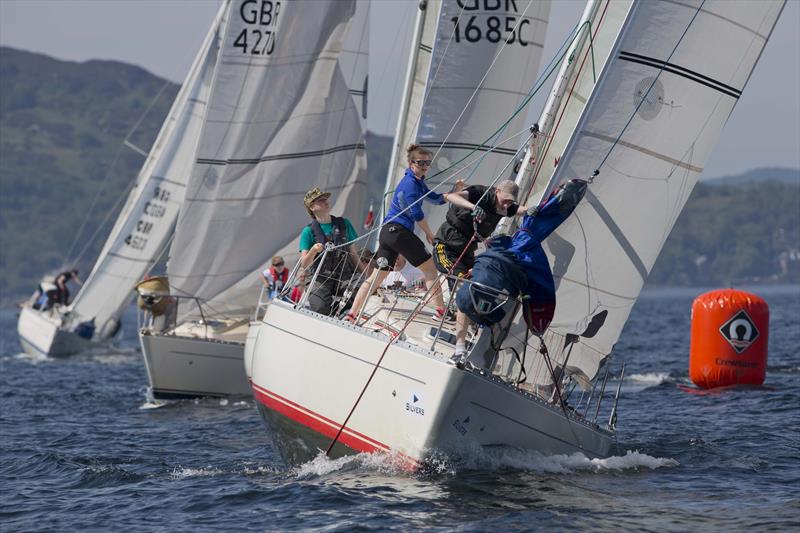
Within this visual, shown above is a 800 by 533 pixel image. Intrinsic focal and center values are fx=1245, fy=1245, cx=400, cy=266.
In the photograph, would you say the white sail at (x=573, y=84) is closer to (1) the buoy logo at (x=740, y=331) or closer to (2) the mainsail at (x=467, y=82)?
(2) the mainsail at (x=467, y=82)

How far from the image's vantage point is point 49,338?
30.4 metres

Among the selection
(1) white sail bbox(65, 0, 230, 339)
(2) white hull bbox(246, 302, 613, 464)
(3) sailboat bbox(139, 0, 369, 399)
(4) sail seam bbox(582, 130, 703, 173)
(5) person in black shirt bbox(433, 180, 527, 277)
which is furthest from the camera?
(1) white sail bbox(65, 0, 230, 339)

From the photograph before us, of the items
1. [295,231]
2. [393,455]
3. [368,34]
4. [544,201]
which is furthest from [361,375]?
[368,34]

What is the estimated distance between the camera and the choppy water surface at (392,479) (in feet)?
28.3

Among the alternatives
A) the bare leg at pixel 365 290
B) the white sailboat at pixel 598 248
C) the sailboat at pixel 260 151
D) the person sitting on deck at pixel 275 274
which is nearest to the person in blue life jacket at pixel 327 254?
the bare leg at pixel 365 290

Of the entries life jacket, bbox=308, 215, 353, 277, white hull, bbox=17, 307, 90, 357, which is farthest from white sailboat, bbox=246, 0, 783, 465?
white hull, bbox=17, 307, 90, 357

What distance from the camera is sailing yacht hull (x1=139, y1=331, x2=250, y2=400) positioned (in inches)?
699

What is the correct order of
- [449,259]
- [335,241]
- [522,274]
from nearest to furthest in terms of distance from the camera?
1. [522,274]
2. [449,259]
3. [335,241]

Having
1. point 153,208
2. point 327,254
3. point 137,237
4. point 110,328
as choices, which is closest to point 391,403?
point 327,254

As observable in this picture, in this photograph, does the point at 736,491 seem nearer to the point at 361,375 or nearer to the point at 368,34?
the point at 361,375

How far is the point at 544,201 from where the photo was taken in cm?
999

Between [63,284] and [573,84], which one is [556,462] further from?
[63,284]

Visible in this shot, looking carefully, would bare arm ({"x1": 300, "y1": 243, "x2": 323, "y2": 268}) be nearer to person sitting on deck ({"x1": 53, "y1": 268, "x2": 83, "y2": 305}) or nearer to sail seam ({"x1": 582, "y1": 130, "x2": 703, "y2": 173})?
sail seam ({"x1": 582, "y1": 130, "x2": 703, "y2": 173})

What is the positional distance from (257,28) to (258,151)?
6.46 ft
